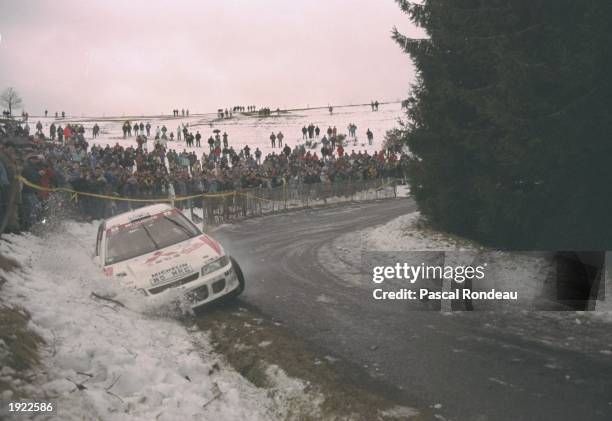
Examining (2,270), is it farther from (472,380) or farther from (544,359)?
(544,359)

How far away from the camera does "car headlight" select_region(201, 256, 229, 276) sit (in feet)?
27.1

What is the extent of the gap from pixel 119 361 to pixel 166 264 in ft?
9.44

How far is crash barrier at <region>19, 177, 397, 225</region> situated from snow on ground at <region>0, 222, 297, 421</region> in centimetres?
628

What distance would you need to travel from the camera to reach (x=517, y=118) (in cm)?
1041

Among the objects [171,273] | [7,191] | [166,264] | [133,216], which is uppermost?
[7,191]

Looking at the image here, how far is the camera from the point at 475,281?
34.8 feet

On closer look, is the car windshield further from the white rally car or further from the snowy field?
the snowy field

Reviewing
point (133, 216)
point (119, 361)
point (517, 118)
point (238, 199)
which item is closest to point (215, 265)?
point (133, 216)

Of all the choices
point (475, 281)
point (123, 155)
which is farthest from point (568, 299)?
point (123, 155)

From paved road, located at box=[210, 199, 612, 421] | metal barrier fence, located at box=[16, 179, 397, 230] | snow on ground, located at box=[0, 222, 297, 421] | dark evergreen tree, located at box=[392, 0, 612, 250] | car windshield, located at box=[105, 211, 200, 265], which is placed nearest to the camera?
snow on ground, located at box=[0, 222, 297, 421]

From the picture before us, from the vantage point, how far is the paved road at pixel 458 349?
5199 mm

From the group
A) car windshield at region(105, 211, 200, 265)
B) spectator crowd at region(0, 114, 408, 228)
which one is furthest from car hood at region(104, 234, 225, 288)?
spectator crowd at region(0, 114, 408, 228)

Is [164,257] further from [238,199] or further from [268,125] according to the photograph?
[268,125]

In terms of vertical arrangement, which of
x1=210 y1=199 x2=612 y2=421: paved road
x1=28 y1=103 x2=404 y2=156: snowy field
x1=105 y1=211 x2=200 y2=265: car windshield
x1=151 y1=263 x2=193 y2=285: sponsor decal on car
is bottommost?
x1=210 y1=199 x2=612 y2=421: paved road
